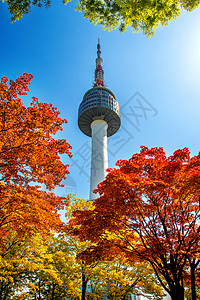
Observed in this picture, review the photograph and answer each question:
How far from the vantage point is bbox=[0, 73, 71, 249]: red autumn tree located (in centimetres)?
712

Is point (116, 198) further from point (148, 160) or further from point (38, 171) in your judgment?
point (38, 171)

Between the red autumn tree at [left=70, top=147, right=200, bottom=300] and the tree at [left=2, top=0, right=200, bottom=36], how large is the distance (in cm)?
531

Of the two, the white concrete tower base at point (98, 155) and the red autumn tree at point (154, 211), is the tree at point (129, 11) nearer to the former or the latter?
the red autumn tree at point (154, 211)

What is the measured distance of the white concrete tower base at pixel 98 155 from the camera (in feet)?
171

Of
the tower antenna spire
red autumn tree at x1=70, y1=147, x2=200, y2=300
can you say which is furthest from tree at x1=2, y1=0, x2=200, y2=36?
the tower antenna spire

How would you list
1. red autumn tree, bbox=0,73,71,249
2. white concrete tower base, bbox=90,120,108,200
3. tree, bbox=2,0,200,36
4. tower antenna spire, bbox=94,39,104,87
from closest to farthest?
1. tree, bbox=2,0,200,36
2. red autumn tree, bbox=0,73,71,249
3. white concrete tower base, bbox=90,120,108,200
4. tower antenna spire, bbox=94,39,104,87

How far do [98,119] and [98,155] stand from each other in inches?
516

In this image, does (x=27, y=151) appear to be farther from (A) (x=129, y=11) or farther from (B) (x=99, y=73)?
(B) (x=99, y=73)

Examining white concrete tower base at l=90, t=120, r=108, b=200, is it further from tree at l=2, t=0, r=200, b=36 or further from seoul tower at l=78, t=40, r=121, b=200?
tree at l=2, t=0, r=200, b=36

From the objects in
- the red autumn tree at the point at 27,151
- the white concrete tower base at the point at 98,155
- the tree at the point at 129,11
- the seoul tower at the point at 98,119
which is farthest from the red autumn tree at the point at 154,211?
the seoul tower at the point at 98,119

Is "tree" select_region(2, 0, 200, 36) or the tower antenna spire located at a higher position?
the tower antenna spire

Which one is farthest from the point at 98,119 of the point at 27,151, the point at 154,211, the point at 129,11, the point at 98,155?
the point at 129,11

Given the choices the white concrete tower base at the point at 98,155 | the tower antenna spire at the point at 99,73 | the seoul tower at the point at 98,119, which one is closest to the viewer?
the white concrete tower base at the point at 98,155

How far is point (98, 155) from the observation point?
56.2 metres
